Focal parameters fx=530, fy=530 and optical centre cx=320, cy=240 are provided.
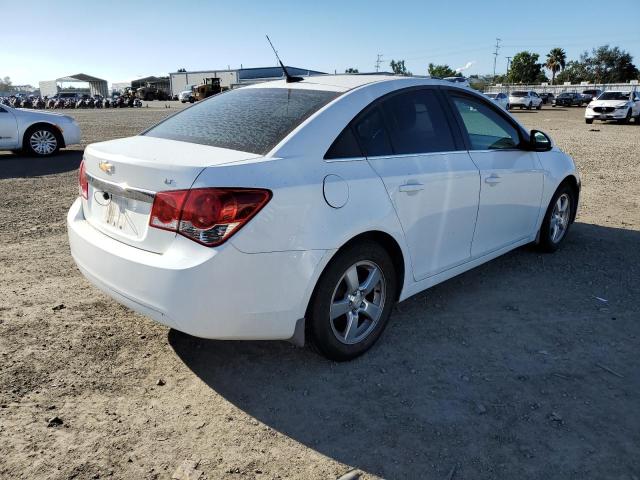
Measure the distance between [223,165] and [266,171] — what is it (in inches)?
8.3

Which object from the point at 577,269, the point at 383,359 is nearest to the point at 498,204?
the point at 577,269

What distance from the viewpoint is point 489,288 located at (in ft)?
14.6

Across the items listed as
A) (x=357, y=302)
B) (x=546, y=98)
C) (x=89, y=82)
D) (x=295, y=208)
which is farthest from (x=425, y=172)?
(x=89, y=82)

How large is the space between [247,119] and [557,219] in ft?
11.7

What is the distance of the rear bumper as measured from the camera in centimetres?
253

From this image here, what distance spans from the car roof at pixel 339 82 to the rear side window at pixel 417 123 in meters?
0.13

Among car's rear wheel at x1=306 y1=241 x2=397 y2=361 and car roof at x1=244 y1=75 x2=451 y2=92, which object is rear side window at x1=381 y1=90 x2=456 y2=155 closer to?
car roof at x1=244 y1=75 x2=451 y2=92

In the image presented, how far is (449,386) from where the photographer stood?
3000mm

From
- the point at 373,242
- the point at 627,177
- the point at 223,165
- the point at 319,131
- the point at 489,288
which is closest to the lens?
the point at 223,165

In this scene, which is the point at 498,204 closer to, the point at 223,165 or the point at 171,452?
the point at 223,165

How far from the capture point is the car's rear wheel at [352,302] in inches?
116

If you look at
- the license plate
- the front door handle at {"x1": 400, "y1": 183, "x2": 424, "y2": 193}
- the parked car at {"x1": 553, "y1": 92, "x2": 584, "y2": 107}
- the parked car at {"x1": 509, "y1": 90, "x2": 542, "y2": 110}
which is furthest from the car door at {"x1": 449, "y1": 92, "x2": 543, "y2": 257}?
the parked car at {"x1": 553, "y1": 92, "x2": 584, "y2": 107}

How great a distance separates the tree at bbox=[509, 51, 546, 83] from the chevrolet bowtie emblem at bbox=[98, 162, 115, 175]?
111337 millimetres

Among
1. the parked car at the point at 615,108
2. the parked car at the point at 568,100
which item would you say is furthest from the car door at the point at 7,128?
the parked car at the point at 568,100
